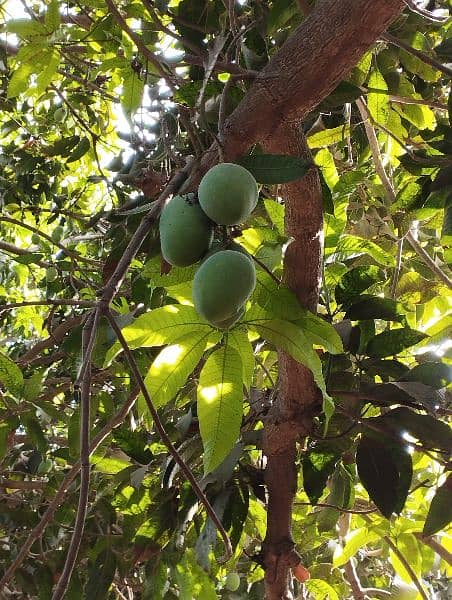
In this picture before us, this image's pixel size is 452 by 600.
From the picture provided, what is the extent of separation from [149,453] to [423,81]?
4.74ft

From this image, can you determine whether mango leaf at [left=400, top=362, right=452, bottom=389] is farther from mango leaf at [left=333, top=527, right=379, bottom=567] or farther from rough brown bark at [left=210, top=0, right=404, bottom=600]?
mango leaf at [left=333, top=527, right=379, bottom=567]

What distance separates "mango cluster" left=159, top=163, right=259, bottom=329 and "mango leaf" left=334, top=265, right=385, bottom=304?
0.61m

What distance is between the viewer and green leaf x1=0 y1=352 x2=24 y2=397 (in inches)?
69.0

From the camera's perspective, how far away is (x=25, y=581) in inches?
82.0

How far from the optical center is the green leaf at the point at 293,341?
112cm

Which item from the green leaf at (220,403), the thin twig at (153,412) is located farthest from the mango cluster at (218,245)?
the green leaf at (220,403)

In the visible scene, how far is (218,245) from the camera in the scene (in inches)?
38.4

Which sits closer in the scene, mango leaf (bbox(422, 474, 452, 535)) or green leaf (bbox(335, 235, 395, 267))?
mango leaf (bbox(422, 474, 452, 535))

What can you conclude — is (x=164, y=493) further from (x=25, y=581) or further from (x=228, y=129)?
(x=228, y=129)

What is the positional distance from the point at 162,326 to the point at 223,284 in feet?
1.21

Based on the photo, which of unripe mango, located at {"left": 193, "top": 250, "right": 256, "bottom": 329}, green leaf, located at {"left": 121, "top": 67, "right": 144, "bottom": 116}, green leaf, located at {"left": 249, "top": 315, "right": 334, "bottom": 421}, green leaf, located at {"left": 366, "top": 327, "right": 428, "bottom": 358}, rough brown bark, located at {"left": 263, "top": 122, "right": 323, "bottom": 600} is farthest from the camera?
green leaf, located at {"left": 121, "top": 67, "right": 144, "bottom": 116}

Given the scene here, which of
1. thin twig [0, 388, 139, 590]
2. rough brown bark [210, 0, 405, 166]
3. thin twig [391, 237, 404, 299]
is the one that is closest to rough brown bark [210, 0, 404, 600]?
rough brown bark [210, 0, 405, 166]

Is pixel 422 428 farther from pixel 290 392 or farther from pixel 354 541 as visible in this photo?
pixel 354 541

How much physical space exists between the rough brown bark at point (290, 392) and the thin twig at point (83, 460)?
1.78 feet
